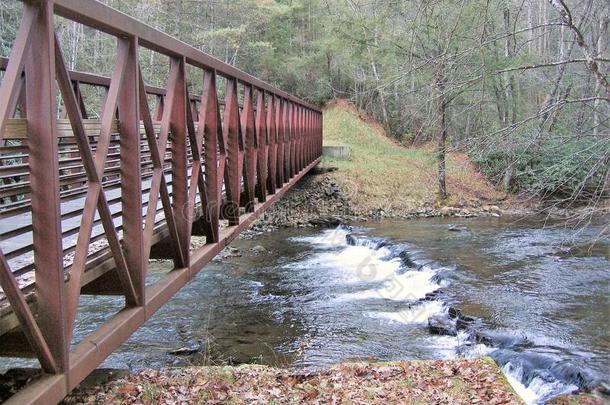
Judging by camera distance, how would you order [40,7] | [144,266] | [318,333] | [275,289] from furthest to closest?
[275,289] → [318,333] → [144,266] → [40,7]

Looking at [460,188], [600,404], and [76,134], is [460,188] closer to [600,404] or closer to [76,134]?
[600,404]

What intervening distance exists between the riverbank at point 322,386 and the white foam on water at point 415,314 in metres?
2.93

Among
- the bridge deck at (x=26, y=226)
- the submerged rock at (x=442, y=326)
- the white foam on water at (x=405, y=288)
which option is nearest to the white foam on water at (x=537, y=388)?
the submerged rock at (x=442, y=326)

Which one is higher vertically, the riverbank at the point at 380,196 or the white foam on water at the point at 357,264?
the riverbank at the point at 380,196

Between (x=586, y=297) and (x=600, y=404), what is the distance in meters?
4.75

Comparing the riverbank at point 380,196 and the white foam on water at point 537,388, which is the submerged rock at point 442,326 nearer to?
the white foam on water at point 537,388

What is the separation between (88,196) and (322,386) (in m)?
4.01

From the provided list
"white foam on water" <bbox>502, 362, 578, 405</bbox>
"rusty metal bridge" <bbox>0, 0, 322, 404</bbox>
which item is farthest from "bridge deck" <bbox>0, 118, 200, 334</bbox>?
"white foam on water" <bbox>502, 362, 578, 405</bbox>

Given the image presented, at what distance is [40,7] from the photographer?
2.65 meters

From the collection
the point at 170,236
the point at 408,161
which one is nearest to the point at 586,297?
the point at 170,236

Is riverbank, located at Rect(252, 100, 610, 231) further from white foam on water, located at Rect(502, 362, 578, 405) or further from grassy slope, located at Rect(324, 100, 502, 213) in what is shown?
white foam on water, located at Rect(502, 362, 578, 405)

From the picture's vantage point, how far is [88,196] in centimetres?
320

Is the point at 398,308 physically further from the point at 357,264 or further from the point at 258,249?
the point at 258,249

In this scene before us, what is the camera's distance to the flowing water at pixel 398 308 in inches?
321
